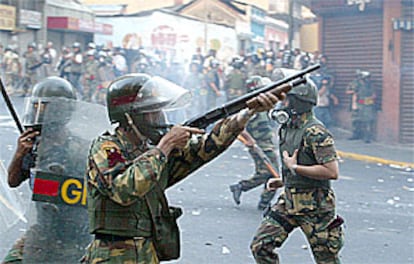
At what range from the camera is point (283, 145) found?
182 inches

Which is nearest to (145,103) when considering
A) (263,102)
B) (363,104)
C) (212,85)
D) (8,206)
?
(263,102)

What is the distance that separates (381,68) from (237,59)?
11.4ft

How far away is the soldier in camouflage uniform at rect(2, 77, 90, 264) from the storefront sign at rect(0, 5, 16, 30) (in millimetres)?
Result: 23380

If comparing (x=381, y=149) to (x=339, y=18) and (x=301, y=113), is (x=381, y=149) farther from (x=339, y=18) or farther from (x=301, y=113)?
(x=301, y=113)

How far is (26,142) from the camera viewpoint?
A: 3.71 m

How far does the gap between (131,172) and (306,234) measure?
1925mm

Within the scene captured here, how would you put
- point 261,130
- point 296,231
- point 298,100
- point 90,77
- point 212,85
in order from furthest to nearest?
point 90,77 → point 212,85 → point 261,130 → point 296,231 → point 298,100

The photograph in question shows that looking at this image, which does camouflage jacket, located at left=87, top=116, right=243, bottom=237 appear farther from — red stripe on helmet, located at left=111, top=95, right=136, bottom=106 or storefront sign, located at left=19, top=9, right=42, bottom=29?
storefront sign, located at left=19, top=9, right=42, bottom=29

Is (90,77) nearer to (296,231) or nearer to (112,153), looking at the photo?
(296,231)

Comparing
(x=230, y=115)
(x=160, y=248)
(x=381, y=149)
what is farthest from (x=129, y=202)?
(x=381, y=149)

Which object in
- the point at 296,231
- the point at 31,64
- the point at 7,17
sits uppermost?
the point at 7,17

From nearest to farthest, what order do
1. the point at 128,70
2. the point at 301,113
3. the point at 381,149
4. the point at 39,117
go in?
the point at 39,117
the point at 301,113
the point at 381,149
the point at 128,70

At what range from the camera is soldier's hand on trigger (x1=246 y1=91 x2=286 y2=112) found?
2936 mm

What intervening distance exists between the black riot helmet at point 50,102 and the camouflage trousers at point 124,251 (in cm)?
90
